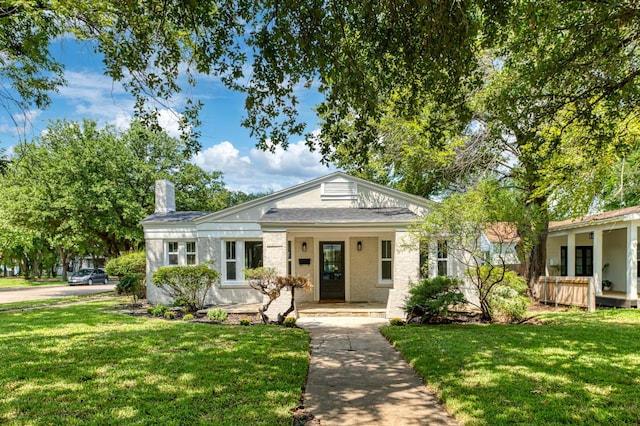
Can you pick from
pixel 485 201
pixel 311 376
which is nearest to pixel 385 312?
pixel 485 201

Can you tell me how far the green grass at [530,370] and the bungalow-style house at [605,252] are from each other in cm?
498

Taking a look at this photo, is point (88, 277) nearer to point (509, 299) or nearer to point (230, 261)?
point (230, 261)

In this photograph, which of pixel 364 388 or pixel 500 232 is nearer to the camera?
pixel 364 388

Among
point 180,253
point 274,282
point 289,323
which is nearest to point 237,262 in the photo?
point 180,253

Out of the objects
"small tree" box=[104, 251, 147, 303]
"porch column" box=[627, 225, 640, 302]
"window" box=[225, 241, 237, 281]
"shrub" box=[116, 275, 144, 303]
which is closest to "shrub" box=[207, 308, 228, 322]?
"window" box=[225, 241, 237, 281]

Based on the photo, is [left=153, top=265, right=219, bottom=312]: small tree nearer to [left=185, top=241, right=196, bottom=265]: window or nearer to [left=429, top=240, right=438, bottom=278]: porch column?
[left=185, top=241, right=196, bottom=265]: window

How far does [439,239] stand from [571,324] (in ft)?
13.3

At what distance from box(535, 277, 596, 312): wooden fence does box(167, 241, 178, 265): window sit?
14546 millimetres

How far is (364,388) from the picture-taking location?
5.39 meters

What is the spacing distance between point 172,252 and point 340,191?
23.4 ft

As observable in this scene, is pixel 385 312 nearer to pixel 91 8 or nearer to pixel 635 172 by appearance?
pixel 91 8

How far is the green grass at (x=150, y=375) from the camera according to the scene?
4258mm

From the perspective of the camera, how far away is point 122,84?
6090 millimetres

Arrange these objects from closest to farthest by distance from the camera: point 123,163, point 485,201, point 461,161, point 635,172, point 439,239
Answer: point 485,201
point 439,239
point 461,161
point 635,172
point 123,163
